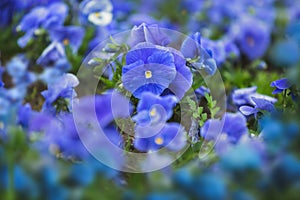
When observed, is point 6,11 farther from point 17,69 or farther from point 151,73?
point 151,73

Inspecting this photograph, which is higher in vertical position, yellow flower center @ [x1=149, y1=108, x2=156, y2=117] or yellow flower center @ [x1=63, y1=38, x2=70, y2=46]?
yellow flower center @ [x1=149, y1=108, x2=156, y2=117]

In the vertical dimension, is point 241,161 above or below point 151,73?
above

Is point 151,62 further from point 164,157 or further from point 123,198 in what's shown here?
point 123,198

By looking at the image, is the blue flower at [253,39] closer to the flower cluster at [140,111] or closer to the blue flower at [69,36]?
the flower cluster at [140,111]

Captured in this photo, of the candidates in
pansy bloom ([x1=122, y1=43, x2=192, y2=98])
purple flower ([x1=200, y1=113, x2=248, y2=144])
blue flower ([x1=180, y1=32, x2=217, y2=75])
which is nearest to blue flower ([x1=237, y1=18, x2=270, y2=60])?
blue flower ([x1=180, y1=32, x2=217, y2=75])

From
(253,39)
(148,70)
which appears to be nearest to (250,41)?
(253,39)

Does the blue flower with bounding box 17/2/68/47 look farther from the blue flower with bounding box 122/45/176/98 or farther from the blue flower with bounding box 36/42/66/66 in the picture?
the blue flower with bounding box 122/45/176/98
